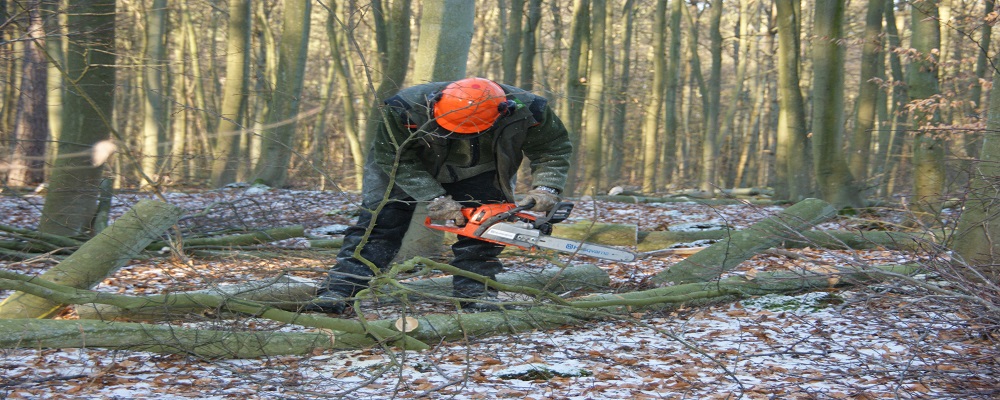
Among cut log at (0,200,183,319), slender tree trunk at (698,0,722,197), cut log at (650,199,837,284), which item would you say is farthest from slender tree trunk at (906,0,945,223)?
slender tree trunk at (698,0,722,197)

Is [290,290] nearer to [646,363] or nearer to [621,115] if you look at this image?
[646,363]

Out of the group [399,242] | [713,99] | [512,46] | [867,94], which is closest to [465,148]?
[399,242]

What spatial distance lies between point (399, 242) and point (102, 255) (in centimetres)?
169

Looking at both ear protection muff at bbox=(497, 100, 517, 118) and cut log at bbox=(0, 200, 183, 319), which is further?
ear protection muff at bbox=(497, 100, 517, 118)

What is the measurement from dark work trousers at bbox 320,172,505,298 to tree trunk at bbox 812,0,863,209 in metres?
6.32

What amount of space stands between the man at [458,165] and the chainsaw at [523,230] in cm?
19

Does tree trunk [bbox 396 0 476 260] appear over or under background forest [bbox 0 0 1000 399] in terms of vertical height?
over

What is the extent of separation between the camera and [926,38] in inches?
325

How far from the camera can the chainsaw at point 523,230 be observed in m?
3.96

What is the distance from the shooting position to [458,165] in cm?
458

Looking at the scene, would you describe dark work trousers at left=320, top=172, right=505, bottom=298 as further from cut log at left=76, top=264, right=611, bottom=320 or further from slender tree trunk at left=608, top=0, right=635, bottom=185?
slender tree trunk at left=608, top=0, right=635, bottom=185

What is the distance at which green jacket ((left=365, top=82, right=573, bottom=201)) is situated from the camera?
427 cm

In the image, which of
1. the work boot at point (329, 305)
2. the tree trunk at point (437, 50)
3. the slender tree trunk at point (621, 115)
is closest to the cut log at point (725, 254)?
the tree trunk at point (437, 50)

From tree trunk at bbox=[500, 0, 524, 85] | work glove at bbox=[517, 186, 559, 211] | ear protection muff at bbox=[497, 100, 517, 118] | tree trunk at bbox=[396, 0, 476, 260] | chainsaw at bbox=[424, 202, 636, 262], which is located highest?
tree trunk at bbox=[500, 0, 524, 85]
